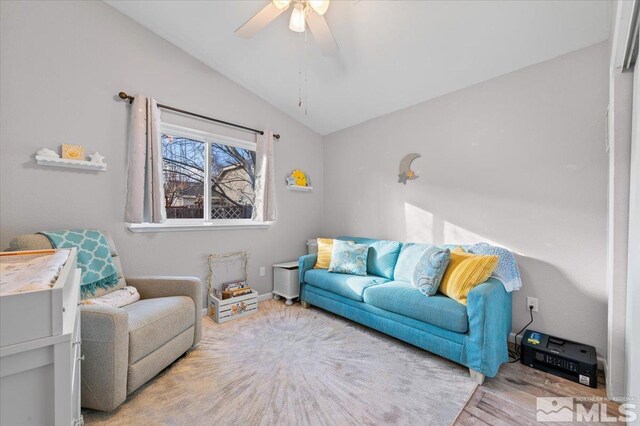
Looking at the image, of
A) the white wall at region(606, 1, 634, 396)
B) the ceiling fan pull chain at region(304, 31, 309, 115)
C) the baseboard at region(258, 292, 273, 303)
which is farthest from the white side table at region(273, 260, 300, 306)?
the white wall at region(606, 1, 634, 396)

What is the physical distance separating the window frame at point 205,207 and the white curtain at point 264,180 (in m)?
0.11

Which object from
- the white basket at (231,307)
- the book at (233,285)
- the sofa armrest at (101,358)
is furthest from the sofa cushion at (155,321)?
the book at (233,285)

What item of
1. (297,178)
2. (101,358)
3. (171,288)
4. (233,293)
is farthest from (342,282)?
(101,358)

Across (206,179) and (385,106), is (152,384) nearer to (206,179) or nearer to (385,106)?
(206,179)

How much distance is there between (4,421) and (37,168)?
6.71 ft

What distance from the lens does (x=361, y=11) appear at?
6.82 feet

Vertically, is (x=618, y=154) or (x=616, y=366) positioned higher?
(x=618, y=154)

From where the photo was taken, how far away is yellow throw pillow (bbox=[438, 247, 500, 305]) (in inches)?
76.7

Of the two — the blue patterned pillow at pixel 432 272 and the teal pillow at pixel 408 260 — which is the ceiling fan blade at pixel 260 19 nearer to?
the blue patterned pillow at pixel 432 272

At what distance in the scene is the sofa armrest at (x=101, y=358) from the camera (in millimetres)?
1465

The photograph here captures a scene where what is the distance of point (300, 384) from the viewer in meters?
1.76

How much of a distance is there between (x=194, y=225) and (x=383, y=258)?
80.9 inches

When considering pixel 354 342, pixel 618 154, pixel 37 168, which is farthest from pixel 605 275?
pixel 37 168

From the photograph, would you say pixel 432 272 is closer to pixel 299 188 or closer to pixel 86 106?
pixel 299 188
